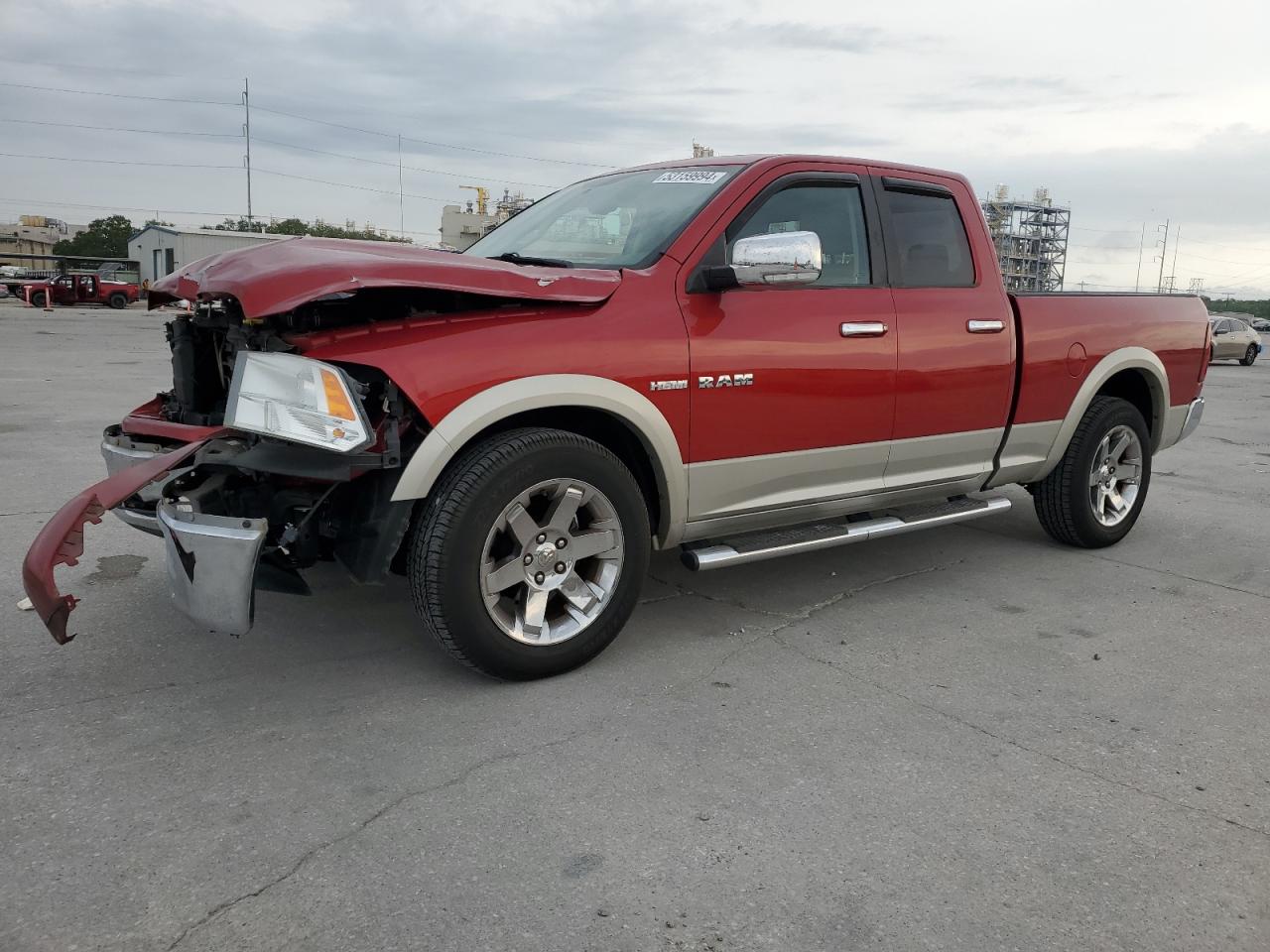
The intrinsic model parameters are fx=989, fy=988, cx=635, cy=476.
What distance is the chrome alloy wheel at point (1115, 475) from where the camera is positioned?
561cm

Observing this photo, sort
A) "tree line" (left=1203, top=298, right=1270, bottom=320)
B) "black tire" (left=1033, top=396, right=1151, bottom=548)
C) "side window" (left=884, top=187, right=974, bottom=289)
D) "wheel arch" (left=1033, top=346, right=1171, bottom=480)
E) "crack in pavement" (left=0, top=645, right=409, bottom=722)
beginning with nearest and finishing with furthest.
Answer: "crack in pavement" (left=0, top=645, right=409, bottom=722)
"side window" (left=884, top=187, right=974, bottom=289)
"wheel arch" (left=1033, top=346, right=1171, bottom=480)
"black tire" (left=1033, top=396, right=1151, bottom=548)
"tree line" (left=1203, top=298, right=1270, bottom=320)

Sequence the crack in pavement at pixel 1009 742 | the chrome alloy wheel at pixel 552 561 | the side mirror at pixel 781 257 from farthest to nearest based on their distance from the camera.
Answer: the side mirror at pixel 781 257
the chrome alloy wheel at pixel 552 561
the crack in pavement at pixel 1009 742

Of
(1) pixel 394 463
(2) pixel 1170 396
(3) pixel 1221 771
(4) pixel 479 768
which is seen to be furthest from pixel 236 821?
(2) pixel 1170 396

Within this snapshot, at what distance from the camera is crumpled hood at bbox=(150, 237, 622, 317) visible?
2943 mm

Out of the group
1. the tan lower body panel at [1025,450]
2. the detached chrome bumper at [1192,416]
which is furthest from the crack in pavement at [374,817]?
the detached chrome bumper at [1192,416]

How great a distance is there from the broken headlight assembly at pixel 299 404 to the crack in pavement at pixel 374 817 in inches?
40.2

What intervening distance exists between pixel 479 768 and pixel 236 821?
2.22ft

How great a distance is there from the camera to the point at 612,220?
421 cm

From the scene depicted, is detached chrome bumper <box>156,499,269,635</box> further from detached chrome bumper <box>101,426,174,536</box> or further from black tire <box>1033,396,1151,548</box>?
black tire <box>1033,396,1151,548</box>

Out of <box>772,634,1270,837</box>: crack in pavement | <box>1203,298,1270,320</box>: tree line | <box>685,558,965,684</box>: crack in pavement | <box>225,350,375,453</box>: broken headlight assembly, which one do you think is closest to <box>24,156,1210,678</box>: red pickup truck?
<box>225,350,375,453</box>: broken headlight assembly

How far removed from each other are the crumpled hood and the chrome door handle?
3.55ft

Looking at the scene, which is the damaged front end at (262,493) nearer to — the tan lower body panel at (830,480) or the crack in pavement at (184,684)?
the crack in pavement at (184,684)

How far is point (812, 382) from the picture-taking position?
159 inches

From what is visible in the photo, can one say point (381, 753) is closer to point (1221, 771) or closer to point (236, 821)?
point (236, 821)
